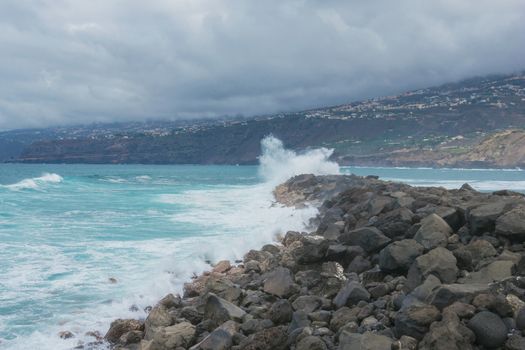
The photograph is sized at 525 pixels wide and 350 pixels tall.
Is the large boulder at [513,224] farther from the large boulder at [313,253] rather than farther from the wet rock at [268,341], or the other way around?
the wet rock at [268,341]

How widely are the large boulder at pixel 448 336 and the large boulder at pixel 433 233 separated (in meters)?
2.55

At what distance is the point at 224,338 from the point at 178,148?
13862 centimetres

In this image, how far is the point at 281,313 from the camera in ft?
21.0

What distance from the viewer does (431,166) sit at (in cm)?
10356

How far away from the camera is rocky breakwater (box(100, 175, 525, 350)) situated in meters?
4.91

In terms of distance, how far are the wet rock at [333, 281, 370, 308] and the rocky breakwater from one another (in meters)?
0.01

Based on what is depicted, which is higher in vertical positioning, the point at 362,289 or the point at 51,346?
the point at 362,289

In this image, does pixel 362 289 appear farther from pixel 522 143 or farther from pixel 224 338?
pixel 522 143

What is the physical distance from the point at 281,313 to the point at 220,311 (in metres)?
0.83

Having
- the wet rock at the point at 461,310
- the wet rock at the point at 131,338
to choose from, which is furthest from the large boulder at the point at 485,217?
the wet rock at the point at 131,338

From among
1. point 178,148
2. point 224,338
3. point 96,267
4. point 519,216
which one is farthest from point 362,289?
point 178,148

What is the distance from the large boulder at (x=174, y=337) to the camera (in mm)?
6227

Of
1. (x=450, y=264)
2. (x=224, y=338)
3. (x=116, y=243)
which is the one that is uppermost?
(x=450, y=264)

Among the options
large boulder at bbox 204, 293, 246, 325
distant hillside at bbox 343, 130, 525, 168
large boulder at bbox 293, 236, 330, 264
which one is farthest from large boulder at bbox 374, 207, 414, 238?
distant hillside at bbox 343, 130, 525, 168
